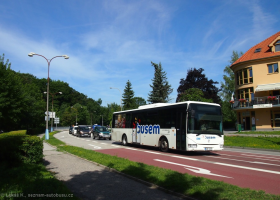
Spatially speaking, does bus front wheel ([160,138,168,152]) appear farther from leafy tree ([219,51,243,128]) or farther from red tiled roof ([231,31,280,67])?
leafy tree ([219,51,243,128])

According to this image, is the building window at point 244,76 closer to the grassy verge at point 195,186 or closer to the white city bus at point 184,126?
the white city bus at point 184,126

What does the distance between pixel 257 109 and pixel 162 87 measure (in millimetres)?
19369

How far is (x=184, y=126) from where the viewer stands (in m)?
14.3

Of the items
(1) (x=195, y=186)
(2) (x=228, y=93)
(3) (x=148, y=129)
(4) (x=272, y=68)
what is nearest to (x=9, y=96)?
(3) (x=148, y=129)

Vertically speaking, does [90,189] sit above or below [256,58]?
below

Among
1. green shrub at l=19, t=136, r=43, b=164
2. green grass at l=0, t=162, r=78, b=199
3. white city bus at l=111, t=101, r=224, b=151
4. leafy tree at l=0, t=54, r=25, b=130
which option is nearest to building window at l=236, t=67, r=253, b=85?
white city bus at l=111, t=101, r=224, b=151

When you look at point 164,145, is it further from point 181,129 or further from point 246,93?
point 246,93

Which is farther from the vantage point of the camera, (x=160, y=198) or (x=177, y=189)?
(x=177, y=189)

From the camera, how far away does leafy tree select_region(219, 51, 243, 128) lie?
5714cm

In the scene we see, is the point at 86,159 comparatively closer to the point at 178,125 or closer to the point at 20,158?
the point at 20,158

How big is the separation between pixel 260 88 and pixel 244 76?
15.3 ft

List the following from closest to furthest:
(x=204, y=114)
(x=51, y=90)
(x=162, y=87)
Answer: (x=204, y=114)
(x=162, y=87)
(x=51, y=90)

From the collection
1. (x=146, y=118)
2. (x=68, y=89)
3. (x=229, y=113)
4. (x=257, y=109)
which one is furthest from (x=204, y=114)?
(x=68, y=89)

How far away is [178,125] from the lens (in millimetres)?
14969
